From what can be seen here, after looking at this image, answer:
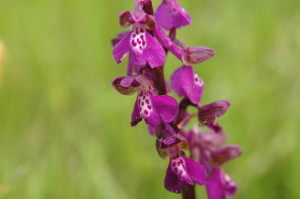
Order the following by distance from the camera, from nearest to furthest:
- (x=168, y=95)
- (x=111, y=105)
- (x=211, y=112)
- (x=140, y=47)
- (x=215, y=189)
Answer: (x=140, y=47), (x=168, y=95), (x=211, y=112), (x=215, y=189), (x=111, y=105)

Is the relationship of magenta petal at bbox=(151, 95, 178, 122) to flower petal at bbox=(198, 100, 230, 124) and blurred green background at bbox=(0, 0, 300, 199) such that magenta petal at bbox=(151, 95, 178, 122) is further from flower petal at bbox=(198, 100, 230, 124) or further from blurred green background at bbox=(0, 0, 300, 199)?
blurred green background at bbox=(0, 0, 300, 199)

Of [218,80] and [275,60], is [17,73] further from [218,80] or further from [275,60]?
[275,60]

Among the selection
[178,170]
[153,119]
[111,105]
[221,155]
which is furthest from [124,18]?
[111,105]

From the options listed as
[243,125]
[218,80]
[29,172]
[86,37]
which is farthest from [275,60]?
[29,172]

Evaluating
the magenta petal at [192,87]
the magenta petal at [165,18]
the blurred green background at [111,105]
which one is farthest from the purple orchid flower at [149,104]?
the blurred green background at [111,105]

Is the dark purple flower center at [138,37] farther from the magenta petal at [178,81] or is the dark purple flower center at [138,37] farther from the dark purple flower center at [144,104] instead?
the magenta petal at [178,81]

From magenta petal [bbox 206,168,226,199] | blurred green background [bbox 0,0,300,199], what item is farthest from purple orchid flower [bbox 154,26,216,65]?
blurred green background [bbox 0,0,300,199]

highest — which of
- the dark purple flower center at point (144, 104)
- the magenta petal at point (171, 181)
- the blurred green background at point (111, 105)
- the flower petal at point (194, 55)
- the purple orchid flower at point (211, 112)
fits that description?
the flower petal at point (194, 55)

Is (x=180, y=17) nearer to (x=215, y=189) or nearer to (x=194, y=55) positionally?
(x=194, y=55)
